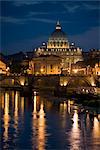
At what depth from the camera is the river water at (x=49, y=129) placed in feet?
54.1

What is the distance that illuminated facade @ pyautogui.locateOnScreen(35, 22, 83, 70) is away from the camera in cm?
7962

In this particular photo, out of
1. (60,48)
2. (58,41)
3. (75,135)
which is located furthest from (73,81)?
(58,41)

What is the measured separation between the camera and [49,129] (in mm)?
19656

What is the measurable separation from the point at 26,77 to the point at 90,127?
101 ft

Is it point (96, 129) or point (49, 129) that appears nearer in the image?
point (96, 129)

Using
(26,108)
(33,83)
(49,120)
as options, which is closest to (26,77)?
(33,83)

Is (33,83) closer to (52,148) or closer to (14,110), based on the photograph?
(14,110)

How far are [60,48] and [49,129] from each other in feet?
211

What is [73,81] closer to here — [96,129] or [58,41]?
[96,129]

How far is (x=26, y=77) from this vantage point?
50438mm

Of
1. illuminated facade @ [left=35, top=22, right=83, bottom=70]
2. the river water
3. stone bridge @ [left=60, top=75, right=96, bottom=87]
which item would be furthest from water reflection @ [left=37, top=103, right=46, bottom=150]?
illuminated facade @ [left=35, top=22, right=83, bottom=70]

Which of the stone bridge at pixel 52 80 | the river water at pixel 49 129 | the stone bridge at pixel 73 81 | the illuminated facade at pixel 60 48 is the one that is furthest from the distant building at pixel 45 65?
the river water at pixel 49 129

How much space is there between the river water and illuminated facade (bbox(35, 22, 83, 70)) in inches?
2000

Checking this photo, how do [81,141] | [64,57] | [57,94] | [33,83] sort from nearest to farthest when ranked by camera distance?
1. [81,141]
2. [57,94]
3. [33,83]
4. [64,57]
